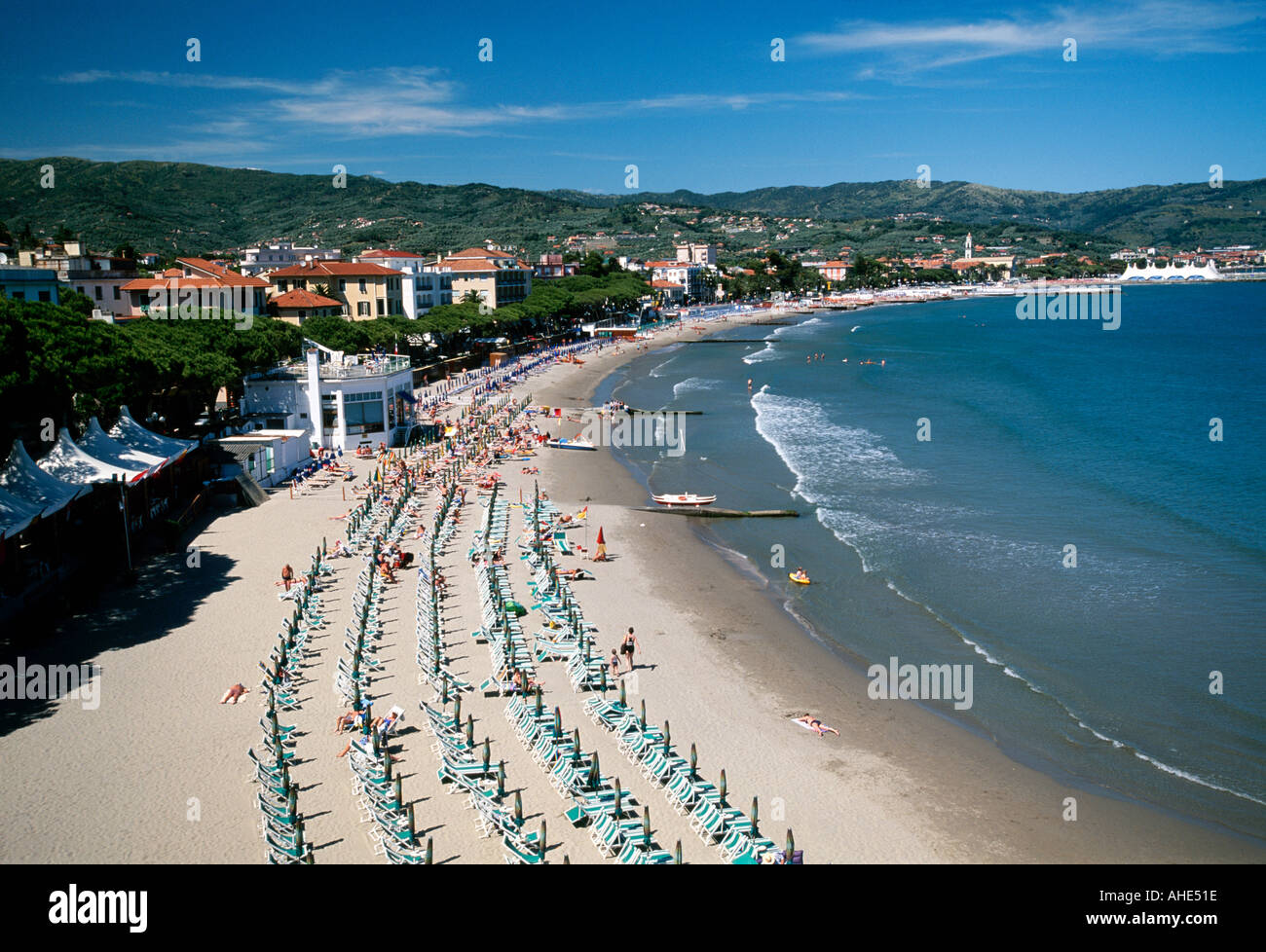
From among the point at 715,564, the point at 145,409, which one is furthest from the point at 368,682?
the point at 145,409

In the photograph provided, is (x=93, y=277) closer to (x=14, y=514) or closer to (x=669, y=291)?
(x=14, y=514)

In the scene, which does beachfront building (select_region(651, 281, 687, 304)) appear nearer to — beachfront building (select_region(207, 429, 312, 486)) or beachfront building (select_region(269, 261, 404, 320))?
beachfront building (select_region(269, 261, 404, 320))

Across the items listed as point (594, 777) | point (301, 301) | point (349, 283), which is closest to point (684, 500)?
point (594, 777)

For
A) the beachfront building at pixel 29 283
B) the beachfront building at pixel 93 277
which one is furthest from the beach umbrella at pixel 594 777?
the beachfront building at pixel 93 277

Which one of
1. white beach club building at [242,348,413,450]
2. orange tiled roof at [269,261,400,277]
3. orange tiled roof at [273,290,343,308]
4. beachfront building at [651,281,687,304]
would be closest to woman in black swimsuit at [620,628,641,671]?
white beach club building at [242,348,413,450]

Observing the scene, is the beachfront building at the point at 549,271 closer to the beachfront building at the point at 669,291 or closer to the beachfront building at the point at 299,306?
the beachfront building at the point at 669,291

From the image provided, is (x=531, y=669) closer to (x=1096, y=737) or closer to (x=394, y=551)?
(x=394, y=551)
